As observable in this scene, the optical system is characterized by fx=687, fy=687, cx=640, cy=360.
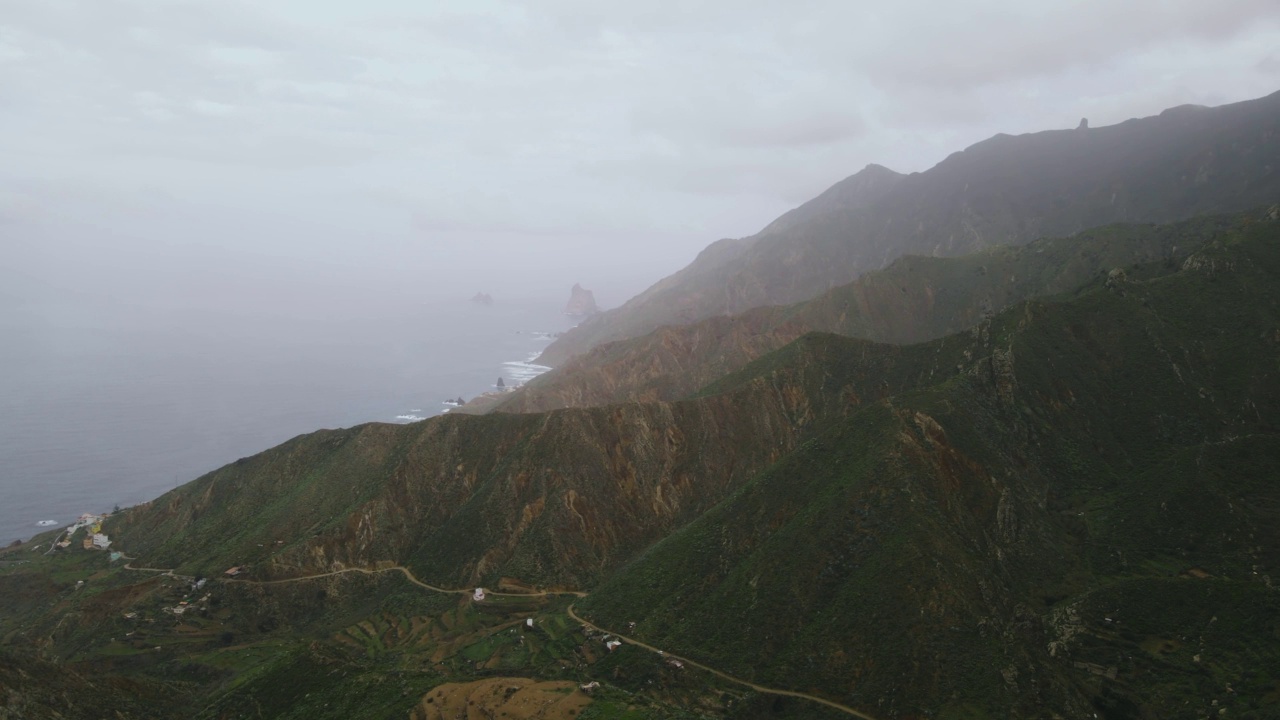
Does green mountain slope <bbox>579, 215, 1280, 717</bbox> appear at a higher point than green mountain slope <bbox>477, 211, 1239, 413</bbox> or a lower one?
lower

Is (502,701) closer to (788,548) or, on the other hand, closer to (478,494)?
(788,548)

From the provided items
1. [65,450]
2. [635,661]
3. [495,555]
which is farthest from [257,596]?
[65,450]

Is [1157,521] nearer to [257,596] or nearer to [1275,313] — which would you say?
[1275,313]

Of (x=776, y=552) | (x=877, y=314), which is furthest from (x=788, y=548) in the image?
(x=877, y=314)

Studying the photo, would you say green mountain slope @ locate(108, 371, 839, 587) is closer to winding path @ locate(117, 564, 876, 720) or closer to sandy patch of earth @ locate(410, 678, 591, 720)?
winding path @ locate(117, 564, 876, 720)

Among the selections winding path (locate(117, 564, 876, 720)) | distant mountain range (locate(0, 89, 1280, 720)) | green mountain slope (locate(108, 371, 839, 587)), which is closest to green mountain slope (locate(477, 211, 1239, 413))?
distant mountain range (locate(0, 89, 1280, 720))

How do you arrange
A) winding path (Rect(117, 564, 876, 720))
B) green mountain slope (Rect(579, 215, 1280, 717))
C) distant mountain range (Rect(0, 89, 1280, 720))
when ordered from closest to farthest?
green mountain slope (Rect(579, 215, 1280, 717)), winding path (Rect(117, 564, 876, 720)), distant mountain range (Rect(0, 89, 1280, 720))
